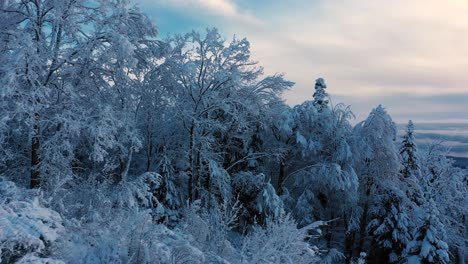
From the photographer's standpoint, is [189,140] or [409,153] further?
[409,153]

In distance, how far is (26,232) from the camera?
171 inches

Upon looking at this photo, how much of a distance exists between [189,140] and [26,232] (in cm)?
1509

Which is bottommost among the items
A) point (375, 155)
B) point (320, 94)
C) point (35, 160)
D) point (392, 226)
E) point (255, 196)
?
point (392, 226)

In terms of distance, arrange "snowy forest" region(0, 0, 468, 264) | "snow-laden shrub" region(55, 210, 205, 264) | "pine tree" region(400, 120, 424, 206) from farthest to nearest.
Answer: "pine tree" region(400, 120, 424, 206) < "snowy forest" region(0, 0, 468, 264) < "snow-laden shrub" region(55, 210, 205, 264)

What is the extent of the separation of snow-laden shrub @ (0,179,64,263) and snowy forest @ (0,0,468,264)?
1.25m

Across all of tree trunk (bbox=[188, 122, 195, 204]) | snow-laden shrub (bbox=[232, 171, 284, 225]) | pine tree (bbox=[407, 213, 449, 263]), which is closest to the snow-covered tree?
pine tree (bbox=[407, 213, 449, 263])

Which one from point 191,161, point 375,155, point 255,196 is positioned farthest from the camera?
point 375,155

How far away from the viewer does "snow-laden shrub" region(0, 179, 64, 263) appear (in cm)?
422

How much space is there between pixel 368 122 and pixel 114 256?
19.3 meters

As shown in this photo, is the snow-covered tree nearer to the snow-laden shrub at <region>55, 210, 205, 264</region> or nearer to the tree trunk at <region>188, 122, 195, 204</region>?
the tree trunk at <region>188, 122, 195, 204</region>

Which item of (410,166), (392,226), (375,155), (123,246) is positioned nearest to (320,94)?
(375,155)

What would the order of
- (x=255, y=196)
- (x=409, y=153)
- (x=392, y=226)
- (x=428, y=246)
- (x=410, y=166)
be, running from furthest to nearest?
1. (x=409, y=153)
2. (x=410, y=166)
3. (x=392, y=226)
4. (x=255, y=196)
5. (x=428, y=246)

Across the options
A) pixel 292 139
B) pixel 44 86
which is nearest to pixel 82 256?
pixel 44 86

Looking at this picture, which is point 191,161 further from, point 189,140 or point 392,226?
point 392,226
